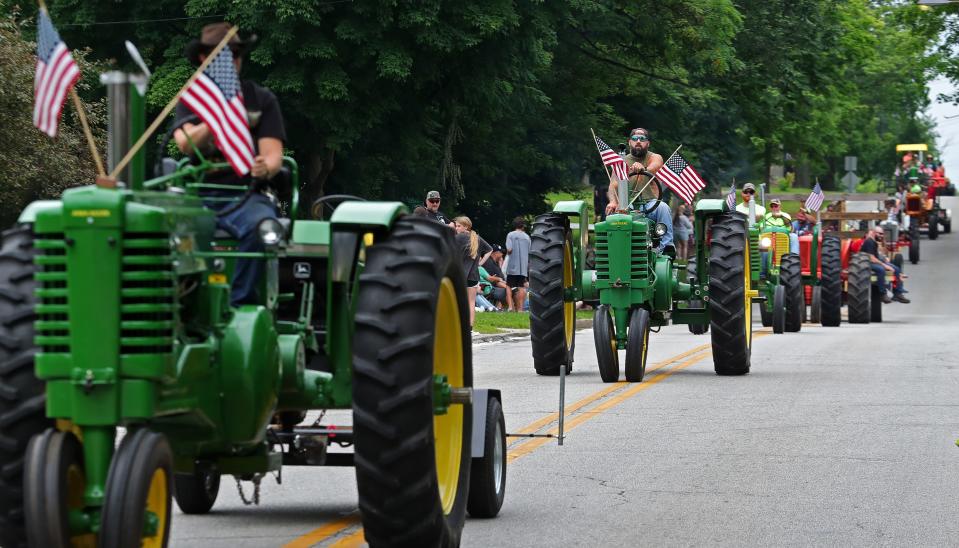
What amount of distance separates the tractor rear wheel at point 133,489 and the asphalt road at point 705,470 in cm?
222

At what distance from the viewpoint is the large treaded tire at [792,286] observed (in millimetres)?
29014

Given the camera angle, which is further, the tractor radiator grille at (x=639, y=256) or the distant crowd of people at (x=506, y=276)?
the distant crowd of people at (x=506, y=276)

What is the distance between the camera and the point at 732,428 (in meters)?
13.6

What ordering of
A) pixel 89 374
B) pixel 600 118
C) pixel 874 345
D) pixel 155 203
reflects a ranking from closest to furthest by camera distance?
pixel 89 374 → pixel 155 203 → pixel 874 345 → pixel 600 118

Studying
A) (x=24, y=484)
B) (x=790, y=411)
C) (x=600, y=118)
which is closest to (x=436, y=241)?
(x=24, y=484)

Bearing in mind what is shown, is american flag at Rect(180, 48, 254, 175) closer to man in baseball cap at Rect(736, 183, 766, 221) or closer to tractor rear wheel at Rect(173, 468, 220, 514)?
tractor rear wheel at Rect(173, 468, 220, 514)

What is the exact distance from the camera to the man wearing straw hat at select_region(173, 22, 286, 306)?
684cm

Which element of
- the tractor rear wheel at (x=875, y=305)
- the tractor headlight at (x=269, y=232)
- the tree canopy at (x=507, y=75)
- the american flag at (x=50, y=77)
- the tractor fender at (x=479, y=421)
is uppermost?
the tree canopy at (x=507, y=75)

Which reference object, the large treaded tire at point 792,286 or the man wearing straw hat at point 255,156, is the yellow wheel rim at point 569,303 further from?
the man wearing straw hat at point 255,156

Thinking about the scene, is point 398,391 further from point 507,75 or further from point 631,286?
point 507,75

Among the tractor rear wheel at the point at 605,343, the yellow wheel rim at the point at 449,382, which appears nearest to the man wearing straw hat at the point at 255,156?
the yellow wheel rim at the point at 449,382

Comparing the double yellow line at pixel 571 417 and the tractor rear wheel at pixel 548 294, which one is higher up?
the tractor rear wheel at pixel 548 294

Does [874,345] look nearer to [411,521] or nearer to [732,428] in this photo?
[732,428]

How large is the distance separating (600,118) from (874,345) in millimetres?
22080
